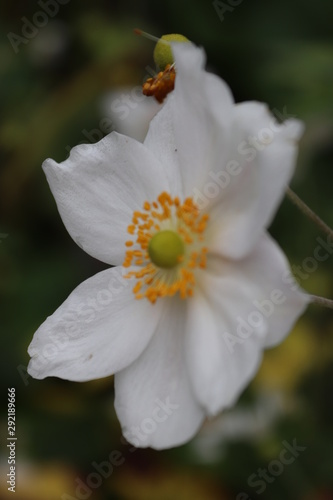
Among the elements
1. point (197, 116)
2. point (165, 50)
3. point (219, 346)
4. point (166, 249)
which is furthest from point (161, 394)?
point (165, 50)

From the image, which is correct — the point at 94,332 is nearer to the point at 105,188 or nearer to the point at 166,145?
the point at 105,188

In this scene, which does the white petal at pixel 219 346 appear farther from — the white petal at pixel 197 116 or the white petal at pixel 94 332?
the white petal at pixel 197 116

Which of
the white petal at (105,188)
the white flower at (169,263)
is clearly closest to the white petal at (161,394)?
the white flower at (169,263)

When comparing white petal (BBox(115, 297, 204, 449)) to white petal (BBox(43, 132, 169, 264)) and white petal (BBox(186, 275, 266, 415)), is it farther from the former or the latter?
white petal (BBox(43, 132, 169, 264))

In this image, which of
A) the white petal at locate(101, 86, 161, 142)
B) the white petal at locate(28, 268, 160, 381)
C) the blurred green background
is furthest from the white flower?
the white petal at locate(101, 86, 161, 142)

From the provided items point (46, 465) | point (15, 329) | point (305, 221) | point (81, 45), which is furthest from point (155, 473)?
point (81, 45)
